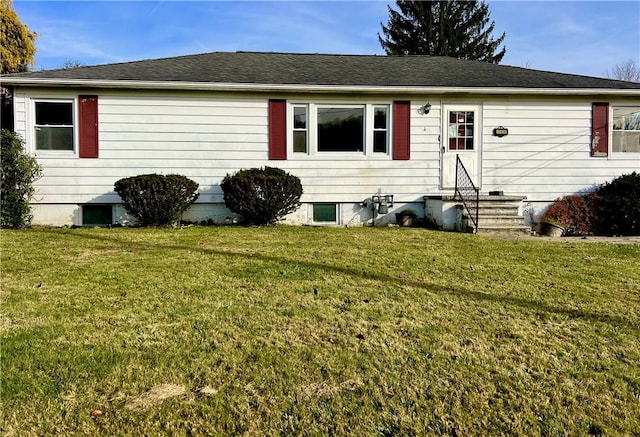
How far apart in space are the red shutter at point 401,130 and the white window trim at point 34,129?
7.15 meters

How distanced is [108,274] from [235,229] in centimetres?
398

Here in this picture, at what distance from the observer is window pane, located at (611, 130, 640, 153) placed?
10750mm

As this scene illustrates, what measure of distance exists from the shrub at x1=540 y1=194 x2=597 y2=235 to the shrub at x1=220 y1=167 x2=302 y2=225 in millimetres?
5779

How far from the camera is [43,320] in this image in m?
3.52

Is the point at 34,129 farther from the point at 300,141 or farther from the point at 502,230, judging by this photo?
the point at 502,230

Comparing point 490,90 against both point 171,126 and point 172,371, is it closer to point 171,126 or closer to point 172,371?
point 171,126

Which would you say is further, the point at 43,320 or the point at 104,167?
the point at 104,167

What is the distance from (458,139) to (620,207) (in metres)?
3.80

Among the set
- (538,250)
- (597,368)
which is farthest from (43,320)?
(538,250)

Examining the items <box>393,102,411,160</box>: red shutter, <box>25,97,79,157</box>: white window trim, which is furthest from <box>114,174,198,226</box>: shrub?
<box>393,102,411,160</box>: red shutter

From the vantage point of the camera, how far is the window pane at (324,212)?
1037 cm

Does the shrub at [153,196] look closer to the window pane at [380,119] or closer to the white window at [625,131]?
the window pane at [380,119]

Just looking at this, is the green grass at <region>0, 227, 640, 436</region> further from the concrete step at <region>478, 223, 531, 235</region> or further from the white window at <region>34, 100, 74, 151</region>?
the white window at <region>34, 100, 74, 151</region>

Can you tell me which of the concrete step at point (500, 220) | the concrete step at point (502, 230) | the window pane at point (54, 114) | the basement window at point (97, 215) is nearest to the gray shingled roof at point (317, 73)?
the window pane at point (54, 114)
